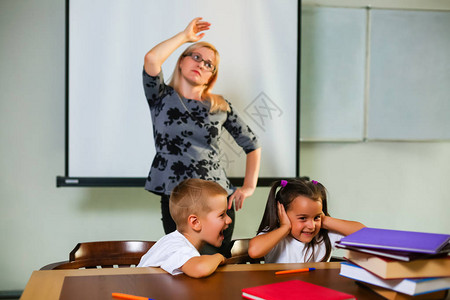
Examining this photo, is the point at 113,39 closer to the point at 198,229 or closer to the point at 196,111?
the point at 196,111

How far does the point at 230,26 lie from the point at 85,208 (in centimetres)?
145

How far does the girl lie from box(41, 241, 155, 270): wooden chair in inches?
18.0

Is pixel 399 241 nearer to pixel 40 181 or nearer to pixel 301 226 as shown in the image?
pixel 301 226

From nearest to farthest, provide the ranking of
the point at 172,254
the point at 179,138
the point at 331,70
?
the point at 172,254 < the point at 179,138 < the point at 331,70

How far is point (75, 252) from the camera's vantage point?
5.32 feet

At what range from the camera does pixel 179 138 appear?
248 cm

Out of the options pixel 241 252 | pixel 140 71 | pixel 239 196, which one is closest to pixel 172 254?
pixel 241 252

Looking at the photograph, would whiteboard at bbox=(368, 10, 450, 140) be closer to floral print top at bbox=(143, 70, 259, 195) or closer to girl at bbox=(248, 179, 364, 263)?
floral print top at bbox=(143, 70, 259, 195)

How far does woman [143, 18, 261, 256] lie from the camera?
2457 mm

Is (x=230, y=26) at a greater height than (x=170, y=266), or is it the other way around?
(x=230, y=26)

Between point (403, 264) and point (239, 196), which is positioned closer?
point (403, 264)

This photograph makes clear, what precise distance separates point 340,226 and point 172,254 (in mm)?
683

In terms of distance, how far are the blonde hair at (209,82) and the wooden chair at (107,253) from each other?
110 cm

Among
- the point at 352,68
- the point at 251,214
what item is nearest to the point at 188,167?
the point at 251,214
